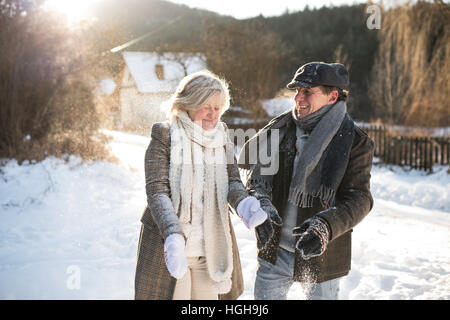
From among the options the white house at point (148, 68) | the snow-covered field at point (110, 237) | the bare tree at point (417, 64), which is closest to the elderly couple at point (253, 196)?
the snow-covered field at point (110, 237)

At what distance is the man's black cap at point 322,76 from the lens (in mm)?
2188

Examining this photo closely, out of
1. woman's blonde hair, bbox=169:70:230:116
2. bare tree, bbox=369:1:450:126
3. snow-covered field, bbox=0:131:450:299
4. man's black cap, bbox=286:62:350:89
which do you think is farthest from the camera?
bare tree, bbox=369:1:450:126

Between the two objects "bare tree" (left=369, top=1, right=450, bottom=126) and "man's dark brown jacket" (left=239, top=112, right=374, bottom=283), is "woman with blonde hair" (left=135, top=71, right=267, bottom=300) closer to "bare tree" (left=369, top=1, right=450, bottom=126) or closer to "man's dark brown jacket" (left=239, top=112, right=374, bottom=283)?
"man's dark brown jacket" (left=239, top=112, right=374, bottom=283)

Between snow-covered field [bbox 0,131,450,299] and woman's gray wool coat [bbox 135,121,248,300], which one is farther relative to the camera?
snow-covered field [bbox 0,131,450,299]

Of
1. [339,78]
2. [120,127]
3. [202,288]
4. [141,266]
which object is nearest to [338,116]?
[339,78]

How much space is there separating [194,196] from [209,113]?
45 cm

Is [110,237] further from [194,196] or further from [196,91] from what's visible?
[196,91]

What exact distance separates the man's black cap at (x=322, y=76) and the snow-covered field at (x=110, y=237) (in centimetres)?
196

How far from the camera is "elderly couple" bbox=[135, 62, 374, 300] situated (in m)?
1.99

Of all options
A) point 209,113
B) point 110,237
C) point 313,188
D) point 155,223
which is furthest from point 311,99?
point 110,237

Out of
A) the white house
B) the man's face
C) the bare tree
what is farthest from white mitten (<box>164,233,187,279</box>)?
the bare tree

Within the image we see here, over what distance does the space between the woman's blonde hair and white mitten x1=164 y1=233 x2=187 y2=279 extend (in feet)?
2.26

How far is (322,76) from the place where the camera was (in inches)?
86.0

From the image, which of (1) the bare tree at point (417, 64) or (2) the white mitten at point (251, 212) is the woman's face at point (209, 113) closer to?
(2) the white mitten at point (251, 212)
